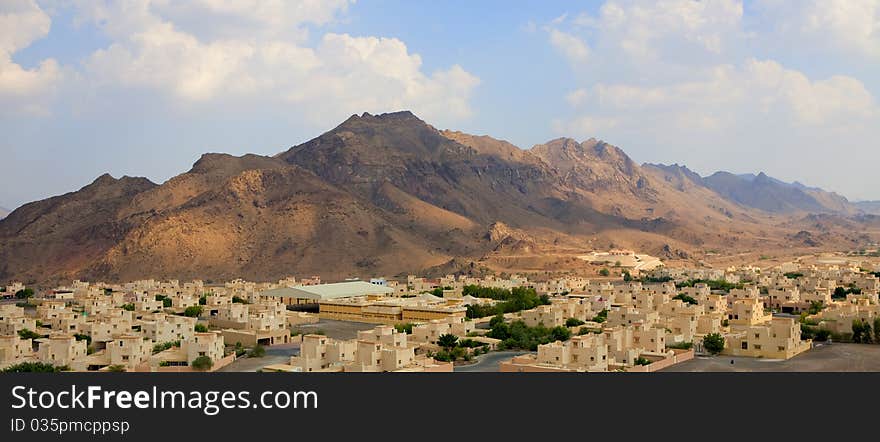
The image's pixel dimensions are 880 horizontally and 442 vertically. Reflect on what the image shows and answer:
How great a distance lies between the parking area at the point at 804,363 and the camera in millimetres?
35625

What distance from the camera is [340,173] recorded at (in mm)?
131250

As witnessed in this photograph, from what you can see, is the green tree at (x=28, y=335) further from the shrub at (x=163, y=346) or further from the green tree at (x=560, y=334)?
the green tree at (x=560, y=334)

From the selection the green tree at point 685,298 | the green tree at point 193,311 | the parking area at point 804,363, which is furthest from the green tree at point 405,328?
the green tree at point 685,298

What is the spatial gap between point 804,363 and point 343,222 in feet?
234

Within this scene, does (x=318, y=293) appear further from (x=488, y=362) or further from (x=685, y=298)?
(x=488, y=362)

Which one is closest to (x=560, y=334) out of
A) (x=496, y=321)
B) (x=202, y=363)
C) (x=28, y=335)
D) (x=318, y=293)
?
(x=496, y=321)

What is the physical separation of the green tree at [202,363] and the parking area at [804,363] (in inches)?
726

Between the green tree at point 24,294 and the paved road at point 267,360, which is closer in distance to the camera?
the paved road at point 267,360

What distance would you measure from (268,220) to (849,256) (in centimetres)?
7606

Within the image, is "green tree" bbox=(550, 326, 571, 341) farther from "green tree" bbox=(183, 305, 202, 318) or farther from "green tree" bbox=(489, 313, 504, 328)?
"green tree" bbox=(183, 305, 202, 318)

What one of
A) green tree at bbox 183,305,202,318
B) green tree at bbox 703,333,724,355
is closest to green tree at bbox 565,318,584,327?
green tree at bbox 703,333,724,355

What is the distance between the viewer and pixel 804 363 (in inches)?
1471

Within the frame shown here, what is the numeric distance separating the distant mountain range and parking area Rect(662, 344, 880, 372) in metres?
55.4
